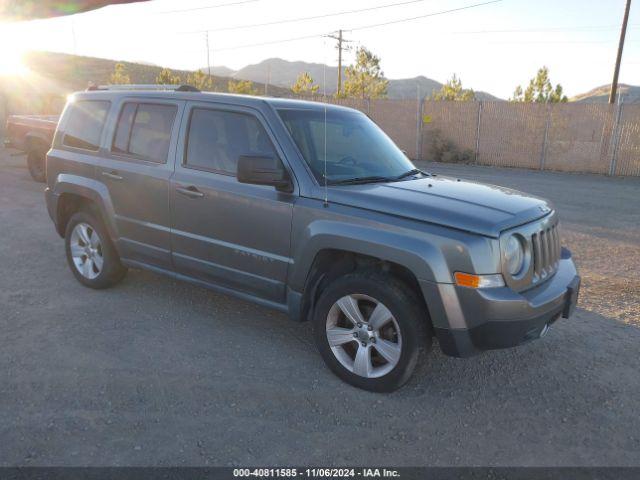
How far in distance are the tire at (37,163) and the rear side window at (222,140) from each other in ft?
31.8

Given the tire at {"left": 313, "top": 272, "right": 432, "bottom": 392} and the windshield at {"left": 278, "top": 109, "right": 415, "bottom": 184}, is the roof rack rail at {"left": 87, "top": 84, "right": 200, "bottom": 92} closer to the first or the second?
the windshield at {"left": 278, "top": 109, "right": 415, "bottom": 184}

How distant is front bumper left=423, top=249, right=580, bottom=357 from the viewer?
3109 mm

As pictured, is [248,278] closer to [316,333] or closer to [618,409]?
[316,333]

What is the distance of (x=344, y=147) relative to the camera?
4.29 meters

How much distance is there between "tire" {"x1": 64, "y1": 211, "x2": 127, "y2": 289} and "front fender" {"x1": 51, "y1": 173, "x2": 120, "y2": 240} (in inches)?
6.8

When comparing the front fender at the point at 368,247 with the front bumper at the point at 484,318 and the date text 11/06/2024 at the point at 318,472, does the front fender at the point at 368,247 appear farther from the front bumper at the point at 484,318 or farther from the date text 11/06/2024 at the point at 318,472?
the date text 11/06/2024 at the point at 318,472

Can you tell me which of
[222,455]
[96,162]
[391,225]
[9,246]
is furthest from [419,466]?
[9,246]

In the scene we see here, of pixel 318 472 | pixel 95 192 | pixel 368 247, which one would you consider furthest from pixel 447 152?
pixel 318 472

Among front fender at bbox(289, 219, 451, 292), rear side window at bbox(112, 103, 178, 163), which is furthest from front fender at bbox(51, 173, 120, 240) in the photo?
front fender at bbox(289, 219, 451, 292)

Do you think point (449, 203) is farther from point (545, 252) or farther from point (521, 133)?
point (521, 133)

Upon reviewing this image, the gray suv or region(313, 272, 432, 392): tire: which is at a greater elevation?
the gray suv

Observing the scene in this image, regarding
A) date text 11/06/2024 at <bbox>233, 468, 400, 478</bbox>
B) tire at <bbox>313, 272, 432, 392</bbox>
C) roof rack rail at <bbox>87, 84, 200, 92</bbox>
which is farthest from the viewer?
roof rack rail at <bbox>87, 84, 200, 92</bbox>

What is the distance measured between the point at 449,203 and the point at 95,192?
3427 mm

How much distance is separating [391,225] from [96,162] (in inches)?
126
